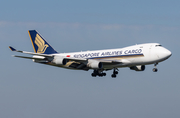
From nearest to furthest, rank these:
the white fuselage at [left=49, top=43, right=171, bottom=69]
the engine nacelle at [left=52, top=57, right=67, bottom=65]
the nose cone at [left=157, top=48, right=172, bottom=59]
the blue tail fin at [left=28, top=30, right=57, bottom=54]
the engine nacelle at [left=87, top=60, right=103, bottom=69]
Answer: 1. the nose cone at [left=157, top=48, right=172, bottom=59]
2. the white fuselage at [left=49, top=43, right=171, bottom=69]
3. the engine nacelle at [left=87, top=60, right=103, bottom=69]
4. the engine nacelle at [left=52, top=57, right=67, bottom=65]
5. the blue tail fin at [left=28, top=30, right=57, bottom=54]

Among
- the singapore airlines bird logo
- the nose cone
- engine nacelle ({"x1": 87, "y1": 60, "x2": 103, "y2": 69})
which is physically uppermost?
the singapore airlines bird logo

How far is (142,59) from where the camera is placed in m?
59.6

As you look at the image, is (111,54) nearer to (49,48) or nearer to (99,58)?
(99,58)

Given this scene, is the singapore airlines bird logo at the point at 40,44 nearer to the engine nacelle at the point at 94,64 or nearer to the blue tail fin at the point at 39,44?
the blue tail fin at the point at 39,44

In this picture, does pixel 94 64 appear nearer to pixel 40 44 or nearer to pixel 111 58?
pixel 111 58

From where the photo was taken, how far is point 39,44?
73.0 meters

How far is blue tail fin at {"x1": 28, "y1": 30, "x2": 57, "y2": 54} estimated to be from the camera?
72.1m

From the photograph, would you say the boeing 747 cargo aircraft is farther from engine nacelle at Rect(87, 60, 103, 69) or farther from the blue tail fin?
the blue tail fin

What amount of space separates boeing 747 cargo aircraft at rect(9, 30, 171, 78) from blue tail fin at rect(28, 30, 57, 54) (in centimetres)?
408

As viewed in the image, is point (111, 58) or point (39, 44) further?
point (39, 44)

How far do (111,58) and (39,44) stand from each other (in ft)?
61.4

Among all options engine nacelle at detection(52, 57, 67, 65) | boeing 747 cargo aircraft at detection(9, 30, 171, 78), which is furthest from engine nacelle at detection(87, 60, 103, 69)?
engine nacelle at detection(52, 57, 67, 65)

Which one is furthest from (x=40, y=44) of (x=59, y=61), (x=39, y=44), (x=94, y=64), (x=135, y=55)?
(x=135, y=55)

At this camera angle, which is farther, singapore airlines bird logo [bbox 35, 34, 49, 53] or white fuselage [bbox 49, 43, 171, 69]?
singapore airlines bird logo [bbox 35, 34, 49, 53]
